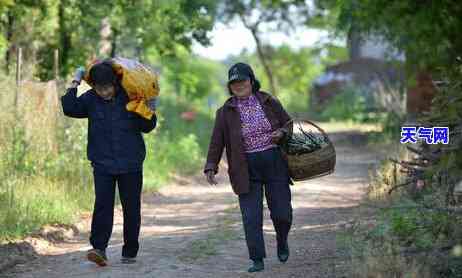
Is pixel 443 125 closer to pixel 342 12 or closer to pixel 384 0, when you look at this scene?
pixel 384 0

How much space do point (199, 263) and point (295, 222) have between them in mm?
3196

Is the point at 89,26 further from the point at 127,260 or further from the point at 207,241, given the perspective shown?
the point at 127,260

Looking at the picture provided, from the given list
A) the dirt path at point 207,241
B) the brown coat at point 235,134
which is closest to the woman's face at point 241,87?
the brown coat at point 235,134

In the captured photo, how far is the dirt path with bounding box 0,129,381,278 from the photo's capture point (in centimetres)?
827

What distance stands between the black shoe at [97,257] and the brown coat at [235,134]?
1.21 metres

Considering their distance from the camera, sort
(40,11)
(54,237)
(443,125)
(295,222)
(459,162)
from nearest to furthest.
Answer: (459,162) < (443,125) < (54,237) < (295,222) < (40,11)

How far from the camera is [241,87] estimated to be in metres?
8.16

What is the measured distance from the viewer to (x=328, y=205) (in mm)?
13500

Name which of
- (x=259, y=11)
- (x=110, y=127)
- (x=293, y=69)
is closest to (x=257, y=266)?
(x=110, y=127)

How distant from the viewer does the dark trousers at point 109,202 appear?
838 cm

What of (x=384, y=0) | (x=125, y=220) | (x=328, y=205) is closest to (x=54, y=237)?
(x=125, y=220)

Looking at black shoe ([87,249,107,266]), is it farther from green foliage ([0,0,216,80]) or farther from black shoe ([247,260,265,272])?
green foliage ([0,0,216,80])

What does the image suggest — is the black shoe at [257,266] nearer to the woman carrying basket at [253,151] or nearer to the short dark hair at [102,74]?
the woman carrying basket at [253,151]

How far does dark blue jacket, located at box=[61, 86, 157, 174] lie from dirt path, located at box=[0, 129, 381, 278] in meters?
0.96
